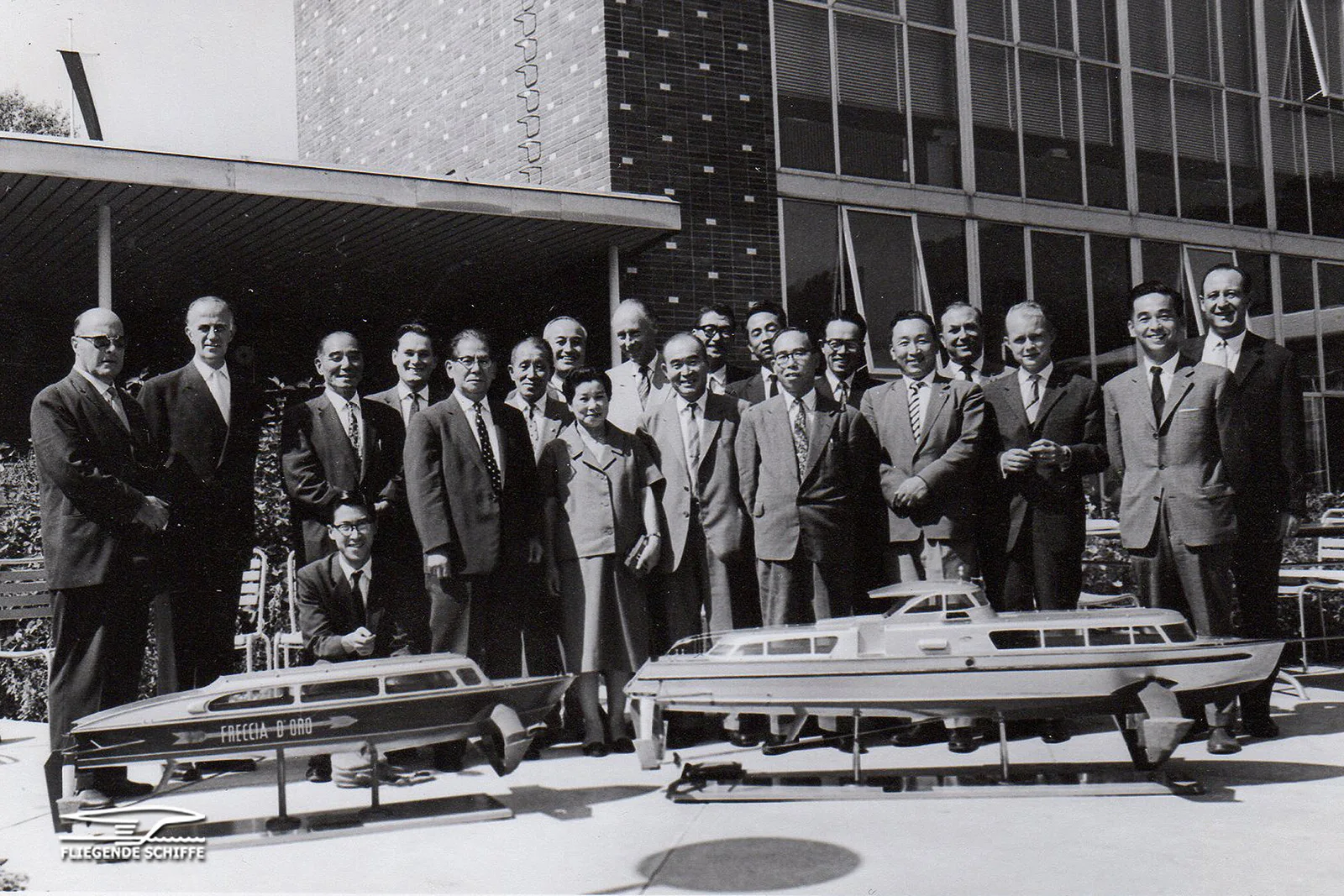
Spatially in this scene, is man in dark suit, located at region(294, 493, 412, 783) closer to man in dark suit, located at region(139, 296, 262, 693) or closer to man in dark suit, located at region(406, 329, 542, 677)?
man in dark suit, located at region(406, 329, 542, 677)

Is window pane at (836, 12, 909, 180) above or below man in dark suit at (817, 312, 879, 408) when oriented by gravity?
above

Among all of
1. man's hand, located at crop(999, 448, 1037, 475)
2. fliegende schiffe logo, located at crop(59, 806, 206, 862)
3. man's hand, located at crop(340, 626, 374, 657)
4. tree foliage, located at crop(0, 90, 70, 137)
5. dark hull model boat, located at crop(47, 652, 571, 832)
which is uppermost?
tree foliage, located at crop(0, 90, 70, 137)

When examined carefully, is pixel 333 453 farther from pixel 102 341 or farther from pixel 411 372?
pixel 102 341

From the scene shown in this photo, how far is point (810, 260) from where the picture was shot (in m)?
11.5

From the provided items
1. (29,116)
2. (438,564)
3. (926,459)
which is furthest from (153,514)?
(29,116)

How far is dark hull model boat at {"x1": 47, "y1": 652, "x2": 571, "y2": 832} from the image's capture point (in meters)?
3.91

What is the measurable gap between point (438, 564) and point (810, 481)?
1.70 metres

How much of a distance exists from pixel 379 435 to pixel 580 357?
3.95 ft

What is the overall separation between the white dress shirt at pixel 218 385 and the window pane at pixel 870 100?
7930 millimetres

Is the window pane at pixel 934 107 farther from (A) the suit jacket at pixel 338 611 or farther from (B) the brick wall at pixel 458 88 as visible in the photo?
(A) the suit jacket at pixel 338 611

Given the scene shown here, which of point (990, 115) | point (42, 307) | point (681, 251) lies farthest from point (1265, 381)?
point (42, 307)

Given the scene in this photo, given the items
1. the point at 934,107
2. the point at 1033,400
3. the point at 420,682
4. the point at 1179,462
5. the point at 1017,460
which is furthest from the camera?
the point at 934,107

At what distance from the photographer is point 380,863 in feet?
12.3

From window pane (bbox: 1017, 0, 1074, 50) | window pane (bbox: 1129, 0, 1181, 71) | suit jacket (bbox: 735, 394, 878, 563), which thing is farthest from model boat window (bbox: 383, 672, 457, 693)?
window pane (bbox: 1129, 0, 1181, 71)
